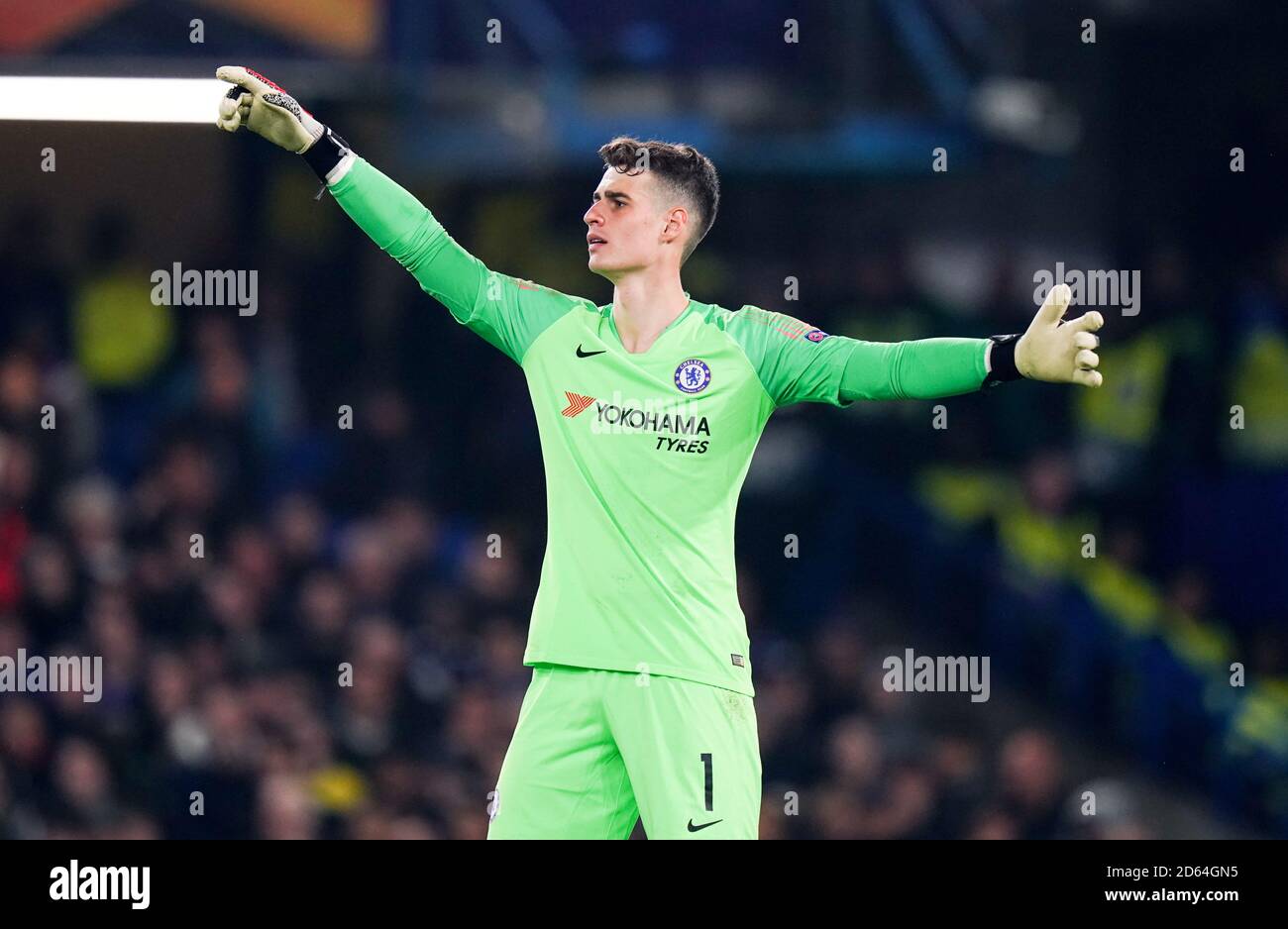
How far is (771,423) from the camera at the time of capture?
33.5ft

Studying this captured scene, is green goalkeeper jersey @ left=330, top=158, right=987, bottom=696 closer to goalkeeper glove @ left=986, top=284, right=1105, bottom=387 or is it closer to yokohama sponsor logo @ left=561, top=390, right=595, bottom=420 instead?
yokohama sponsor logo @ left=561, top=390, right=595, bottom=420

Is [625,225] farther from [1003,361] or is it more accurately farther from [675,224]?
[1003,361]

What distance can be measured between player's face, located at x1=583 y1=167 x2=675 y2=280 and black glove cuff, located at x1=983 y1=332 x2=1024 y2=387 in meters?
1.05

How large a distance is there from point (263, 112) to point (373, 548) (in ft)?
14.7

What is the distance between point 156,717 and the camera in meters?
9.05

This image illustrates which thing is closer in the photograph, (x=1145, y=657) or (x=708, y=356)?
(x=708, y=356)

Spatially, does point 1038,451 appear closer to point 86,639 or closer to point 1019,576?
point 1019,576

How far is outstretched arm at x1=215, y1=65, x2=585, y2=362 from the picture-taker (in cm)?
561

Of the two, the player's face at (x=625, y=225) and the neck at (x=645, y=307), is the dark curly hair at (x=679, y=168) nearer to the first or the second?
the player's face at (x=625, y=225)

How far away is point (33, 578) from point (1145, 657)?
5.41 metres

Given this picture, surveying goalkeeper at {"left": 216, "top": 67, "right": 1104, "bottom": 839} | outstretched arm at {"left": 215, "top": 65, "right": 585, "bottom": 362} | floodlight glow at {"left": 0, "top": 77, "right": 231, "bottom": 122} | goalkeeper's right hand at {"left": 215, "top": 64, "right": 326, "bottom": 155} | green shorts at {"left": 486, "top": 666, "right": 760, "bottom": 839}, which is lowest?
green shorts at {"left": 486, "top": 666, "right": 760, "bottom": 839}

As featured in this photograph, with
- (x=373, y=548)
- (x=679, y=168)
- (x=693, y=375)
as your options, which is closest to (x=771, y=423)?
(x=373, y=548)

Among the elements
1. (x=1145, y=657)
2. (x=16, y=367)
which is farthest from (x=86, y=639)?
(x=1145, y=657)

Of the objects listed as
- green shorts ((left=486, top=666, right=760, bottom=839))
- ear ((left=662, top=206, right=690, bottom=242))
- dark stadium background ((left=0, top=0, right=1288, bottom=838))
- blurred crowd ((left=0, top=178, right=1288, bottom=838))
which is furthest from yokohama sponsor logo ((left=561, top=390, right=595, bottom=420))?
dark stadium background ((left=0, top=0, right=1288, bottom=838))
